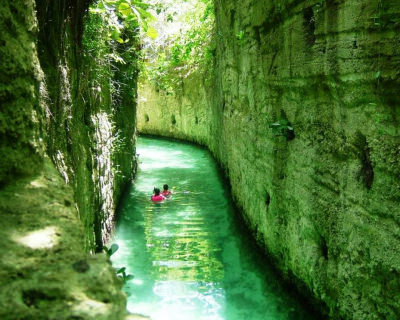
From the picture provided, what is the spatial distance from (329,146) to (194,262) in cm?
330

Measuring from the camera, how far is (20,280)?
1578mm

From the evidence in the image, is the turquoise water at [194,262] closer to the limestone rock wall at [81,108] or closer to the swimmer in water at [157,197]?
the swimmer in water at [157,197]

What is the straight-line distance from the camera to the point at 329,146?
4270 millimetres

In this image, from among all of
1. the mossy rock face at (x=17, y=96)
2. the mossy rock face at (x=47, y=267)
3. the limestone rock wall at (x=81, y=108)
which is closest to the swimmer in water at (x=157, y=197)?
the limestone rock wall at (x=81, y=108)

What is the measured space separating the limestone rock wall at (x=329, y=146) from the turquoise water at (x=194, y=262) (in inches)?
17.8

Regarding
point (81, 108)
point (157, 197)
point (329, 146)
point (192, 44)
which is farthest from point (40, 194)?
point (192, 44)

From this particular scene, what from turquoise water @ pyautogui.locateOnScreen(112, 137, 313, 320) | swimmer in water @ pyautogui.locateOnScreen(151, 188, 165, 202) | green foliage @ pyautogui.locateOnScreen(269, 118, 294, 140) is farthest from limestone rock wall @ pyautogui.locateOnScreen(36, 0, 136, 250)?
green foliage @ pyautogui.locateOnScreen(269, 118, 294, 140)

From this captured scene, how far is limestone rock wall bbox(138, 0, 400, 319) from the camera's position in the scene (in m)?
3.30

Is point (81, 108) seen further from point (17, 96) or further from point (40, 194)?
point (40, 194)

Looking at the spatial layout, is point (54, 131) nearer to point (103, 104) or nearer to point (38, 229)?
point (38, 229)

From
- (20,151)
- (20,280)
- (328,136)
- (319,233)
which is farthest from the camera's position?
(319,233)

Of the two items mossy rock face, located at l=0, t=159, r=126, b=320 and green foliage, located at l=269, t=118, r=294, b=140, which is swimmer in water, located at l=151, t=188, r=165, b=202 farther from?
mossy rock face, located at l=0, t=159, r=126, b=320

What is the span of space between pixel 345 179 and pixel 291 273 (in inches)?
77.1

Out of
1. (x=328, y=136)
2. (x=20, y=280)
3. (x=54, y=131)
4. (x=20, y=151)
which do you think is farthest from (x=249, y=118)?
(x=20, y=280)
